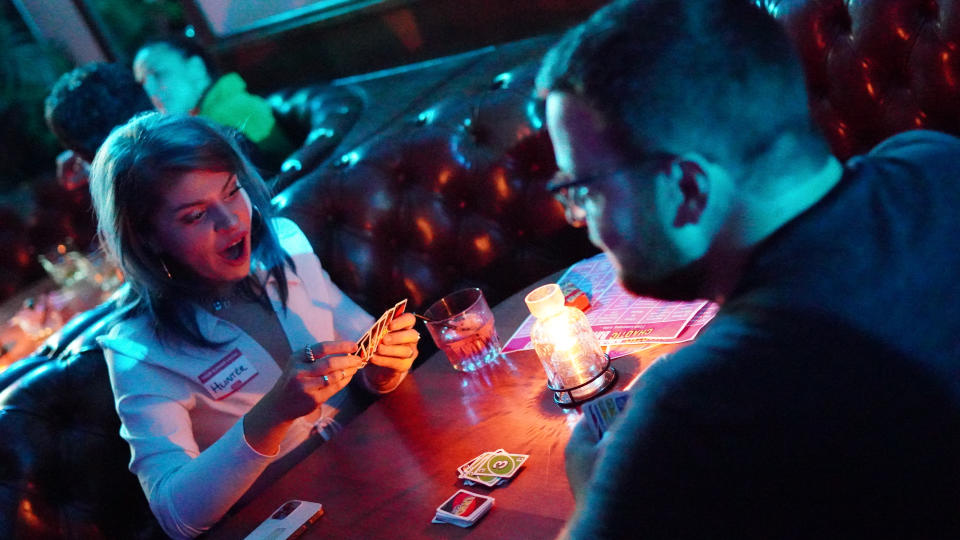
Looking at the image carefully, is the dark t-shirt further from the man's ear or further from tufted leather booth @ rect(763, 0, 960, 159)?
tufted leather booth @ rect(763, 0, 960, 159)

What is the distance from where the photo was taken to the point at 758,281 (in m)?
0.77

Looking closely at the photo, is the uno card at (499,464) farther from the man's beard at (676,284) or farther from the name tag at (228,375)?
the name tag at (228,375)

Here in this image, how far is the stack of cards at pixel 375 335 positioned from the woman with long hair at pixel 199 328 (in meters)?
0.03

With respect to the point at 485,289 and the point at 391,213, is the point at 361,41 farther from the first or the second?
the point at 485,289

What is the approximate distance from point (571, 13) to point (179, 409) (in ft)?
7.02

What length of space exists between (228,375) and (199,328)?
138mm

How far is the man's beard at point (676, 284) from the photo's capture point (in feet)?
2.94

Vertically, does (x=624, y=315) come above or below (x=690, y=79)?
below

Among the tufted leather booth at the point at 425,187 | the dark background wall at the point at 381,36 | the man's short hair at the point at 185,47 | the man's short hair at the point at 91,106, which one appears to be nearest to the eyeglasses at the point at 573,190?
the tufted leather booth at the point at 425,187

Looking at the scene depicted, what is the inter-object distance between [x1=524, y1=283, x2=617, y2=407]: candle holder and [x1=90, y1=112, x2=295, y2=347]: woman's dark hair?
89 cm

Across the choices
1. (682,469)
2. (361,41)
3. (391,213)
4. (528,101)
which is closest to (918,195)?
(682,469)

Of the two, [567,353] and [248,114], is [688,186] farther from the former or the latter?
[248,114]

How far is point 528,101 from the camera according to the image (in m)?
2.54

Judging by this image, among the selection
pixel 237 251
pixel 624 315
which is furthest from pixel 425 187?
pixel 624 315
